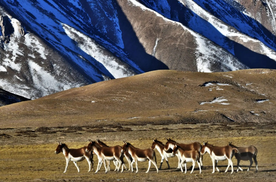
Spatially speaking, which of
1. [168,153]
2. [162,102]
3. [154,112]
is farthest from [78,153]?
[162,102]

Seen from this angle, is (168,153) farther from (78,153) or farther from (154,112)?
(154,112)

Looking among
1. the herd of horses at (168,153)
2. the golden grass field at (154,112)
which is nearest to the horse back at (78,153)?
the herd of horses at (168,153)

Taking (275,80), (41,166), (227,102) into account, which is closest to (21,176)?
(41,166)

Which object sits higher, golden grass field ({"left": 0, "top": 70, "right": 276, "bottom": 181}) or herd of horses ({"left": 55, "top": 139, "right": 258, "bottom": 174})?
golden grass field ({"left": 0, "top": 70, "right": 276, "bottom": 181})

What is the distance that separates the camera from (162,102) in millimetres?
88188

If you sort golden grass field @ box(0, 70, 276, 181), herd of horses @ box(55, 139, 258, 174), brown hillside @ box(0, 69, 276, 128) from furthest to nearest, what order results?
1. brown hillside @ box(0, 69, 276, 128)
2. golden grass field @ box(0, 70, 276, 181)
3. herd of horses @ box(55, 139, 258, 174)

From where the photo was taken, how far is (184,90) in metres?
92.9

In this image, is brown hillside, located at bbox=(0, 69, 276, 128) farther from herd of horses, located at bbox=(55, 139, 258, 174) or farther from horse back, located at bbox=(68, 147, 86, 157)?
horse back, located at bbox=(68, 147, 86, 157)

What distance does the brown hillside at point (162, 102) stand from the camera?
3098 inches

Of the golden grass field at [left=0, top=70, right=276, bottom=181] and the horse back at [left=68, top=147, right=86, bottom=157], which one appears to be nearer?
the horse back at [left=68, top=147, right=86, bottom=157]

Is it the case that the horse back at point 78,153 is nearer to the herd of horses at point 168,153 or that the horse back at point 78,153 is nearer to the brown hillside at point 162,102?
the herd of horses at point 168,153

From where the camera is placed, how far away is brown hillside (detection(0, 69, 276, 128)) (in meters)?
78.7

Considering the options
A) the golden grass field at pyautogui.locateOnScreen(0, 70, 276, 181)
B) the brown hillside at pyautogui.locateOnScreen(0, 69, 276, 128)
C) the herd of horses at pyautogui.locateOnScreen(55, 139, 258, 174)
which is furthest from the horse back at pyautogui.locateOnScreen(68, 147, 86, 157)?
the brown hillside at pyautogui.locateOnScreen(0, 69, 276, 128)

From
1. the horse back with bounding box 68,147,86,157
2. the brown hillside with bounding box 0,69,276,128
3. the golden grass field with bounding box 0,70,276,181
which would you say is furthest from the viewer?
the brown hillside with bounding box 0,69,276,128
